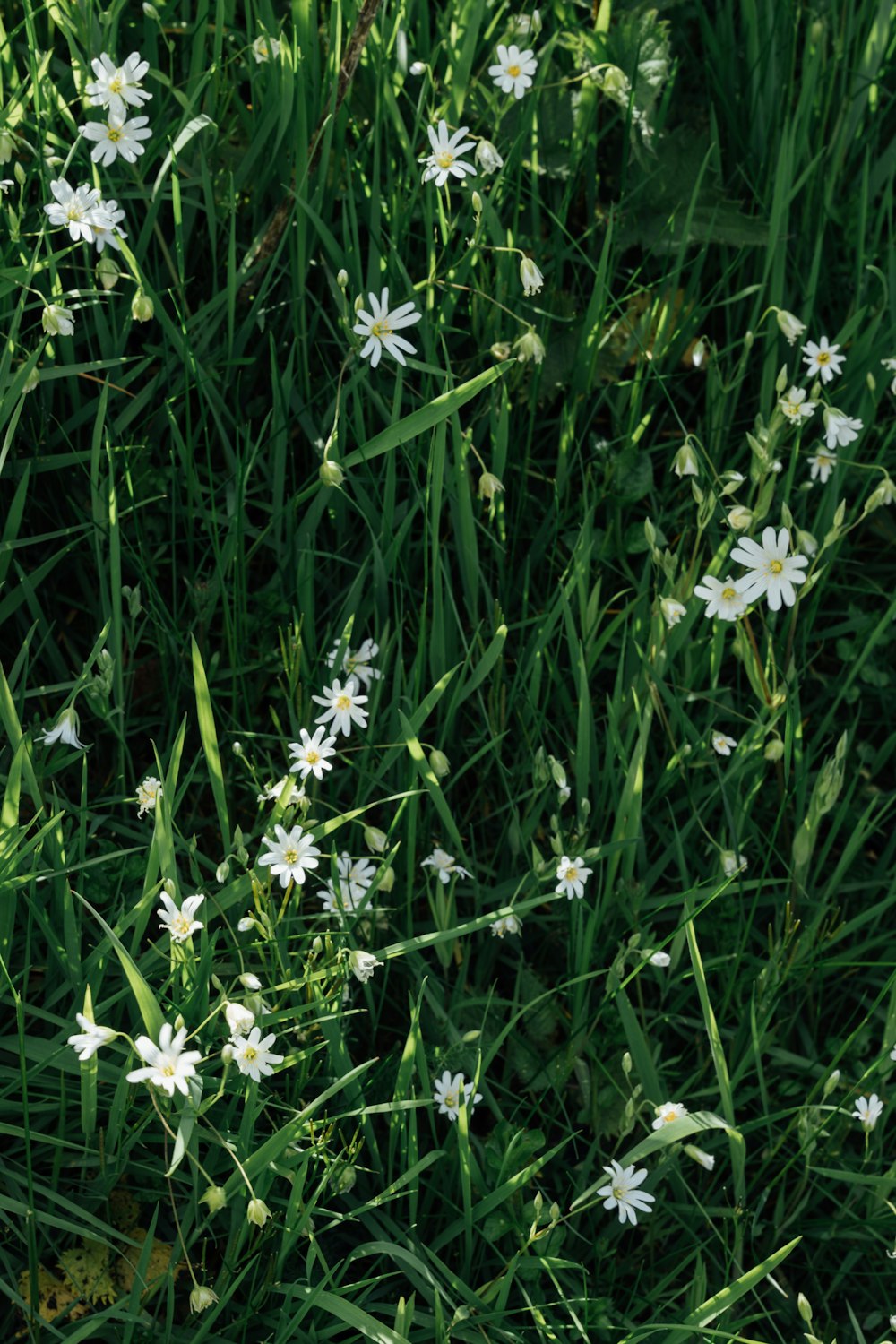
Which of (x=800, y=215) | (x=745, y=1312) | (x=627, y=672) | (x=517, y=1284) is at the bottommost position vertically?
(x=745, y=1312)

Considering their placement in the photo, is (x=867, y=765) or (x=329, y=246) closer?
(x=329, y=246)

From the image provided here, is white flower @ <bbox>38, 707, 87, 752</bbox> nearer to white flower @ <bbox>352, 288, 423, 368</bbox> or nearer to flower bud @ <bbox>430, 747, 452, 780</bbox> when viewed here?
flower bud @ <bbox>430, 747, 452, 780</bbox>

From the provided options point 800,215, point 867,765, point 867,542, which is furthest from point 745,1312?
point 800,215

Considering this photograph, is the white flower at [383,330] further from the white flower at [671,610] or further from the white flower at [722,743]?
the white flower at [722,743]

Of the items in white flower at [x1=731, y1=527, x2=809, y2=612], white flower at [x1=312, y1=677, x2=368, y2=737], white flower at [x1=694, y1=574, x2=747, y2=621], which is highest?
white flower at [x1=731, y1=527, x2=809, y2=612]

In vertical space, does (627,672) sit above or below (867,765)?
above

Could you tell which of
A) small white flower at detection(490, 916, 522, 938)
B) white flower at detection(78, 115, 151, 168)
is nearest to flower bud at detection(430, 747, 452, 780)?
small white flower at detection(490, 916, 522, 938)

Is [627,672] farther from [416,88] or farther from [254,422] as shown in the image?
[416,88]
